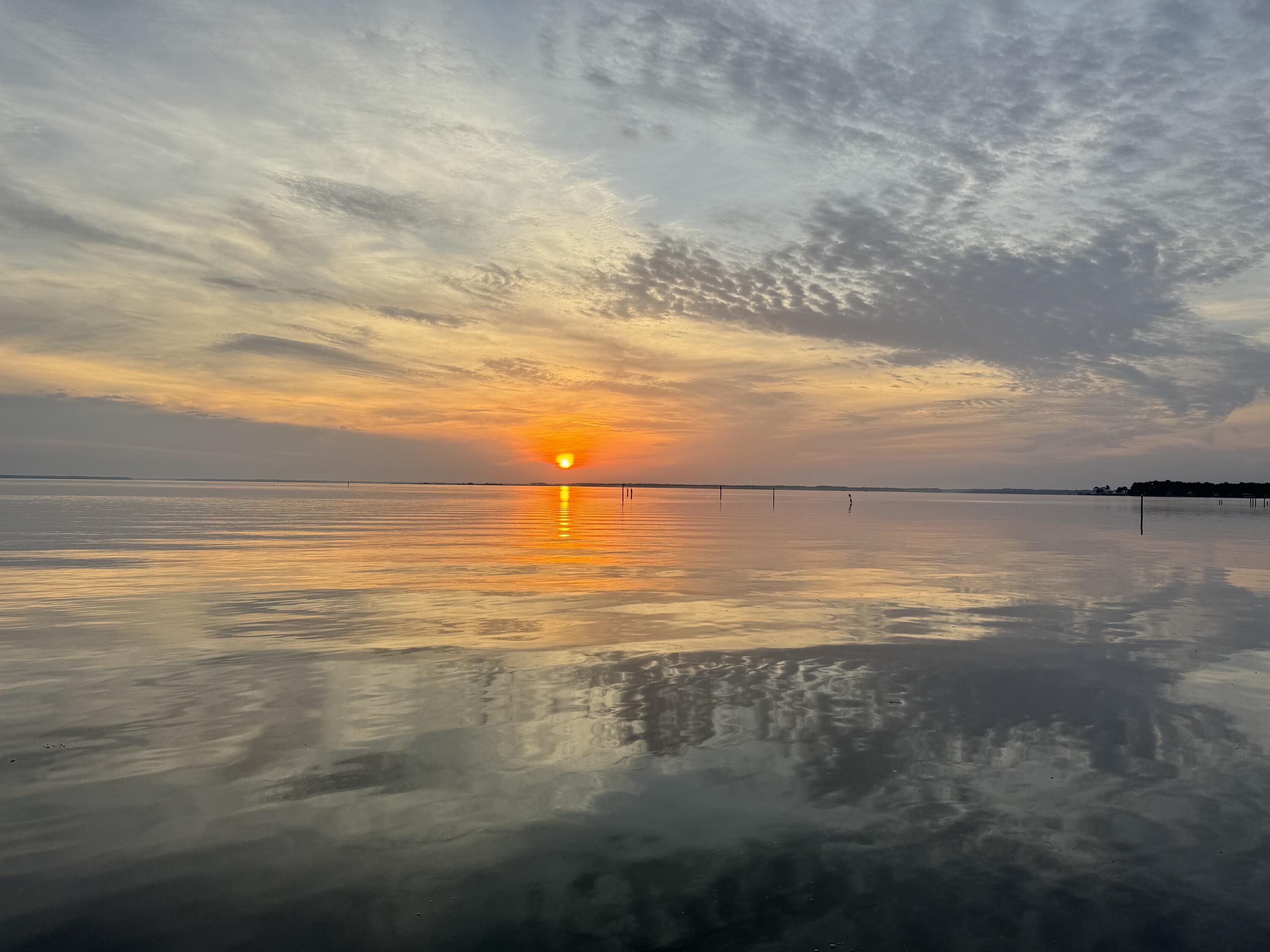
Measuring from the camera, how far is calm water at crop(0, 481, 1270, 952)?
25.6 feet

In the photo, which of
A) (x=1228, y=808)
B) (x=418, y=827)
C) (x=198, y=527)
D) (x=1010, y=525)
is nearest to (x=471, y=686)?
(x=418, y=827)

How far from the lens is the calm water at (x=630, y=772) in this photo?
7801 millimetres

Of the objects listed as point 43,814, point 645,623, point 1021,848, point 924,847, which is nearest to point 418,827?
point 43,814

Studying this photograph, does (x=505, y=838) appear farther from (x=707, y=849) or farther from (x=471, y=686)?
(x=471, y=686)

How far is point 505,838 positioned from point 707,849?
230 cm

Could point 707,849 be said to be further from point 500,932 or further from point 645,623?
point 645,623

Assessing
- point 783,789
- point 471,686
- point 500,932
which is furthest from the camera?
point 471,686

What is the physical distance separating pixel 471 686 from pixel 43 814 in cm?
723

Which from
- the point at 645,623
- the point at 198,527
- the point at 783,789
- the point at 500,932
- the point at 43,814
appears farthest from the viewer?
the point at 198,527

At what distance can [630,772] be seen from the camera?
37.5ft

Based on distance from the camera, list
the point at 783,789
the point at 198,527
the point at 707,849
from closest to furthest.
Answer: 1. the point at 707,849
2. the point at 783,789
3. the point at 198,527

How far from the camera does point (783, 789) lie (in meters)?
10.8

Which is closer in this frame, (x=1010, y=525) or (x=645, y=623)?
(x=645, y=623)

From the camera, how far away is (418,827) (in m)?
9.55
